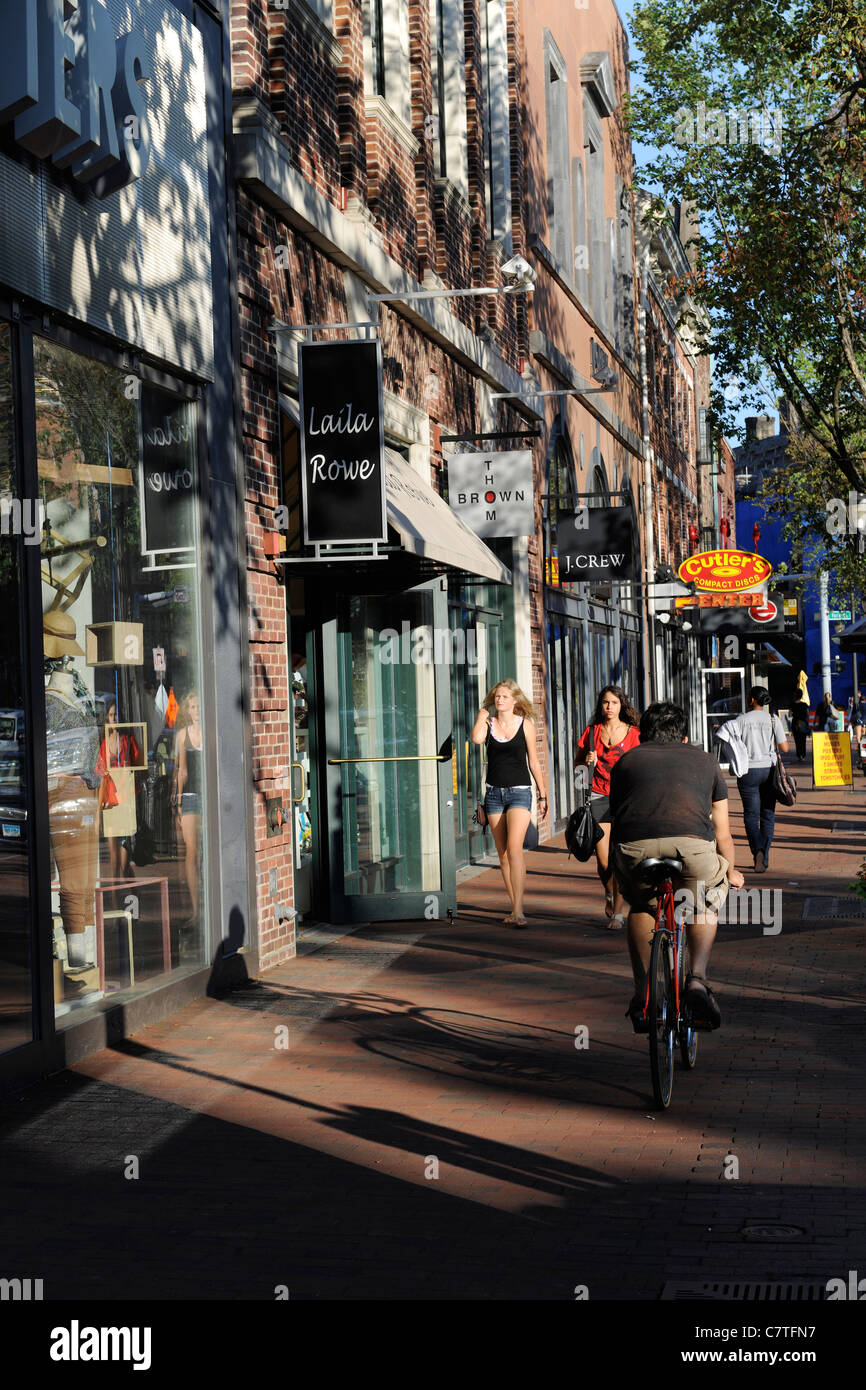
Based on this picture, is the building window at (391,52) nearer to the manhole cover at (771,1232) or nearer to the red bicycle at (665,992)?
the red bicycle at (665,992)

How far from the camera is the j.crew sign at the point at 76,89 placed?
281 inches

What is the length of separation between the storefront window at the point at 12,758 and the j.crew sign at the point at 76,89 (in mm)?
933

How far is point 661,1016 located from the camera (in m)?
6.82

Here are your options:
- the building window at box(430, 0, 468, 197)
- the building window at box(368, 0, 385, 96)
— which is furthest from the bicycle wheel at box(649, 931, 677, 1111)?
the building window at box(430, 0, 468, 197)

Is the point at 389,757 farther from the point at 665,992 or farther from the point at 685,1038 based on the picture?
the point at 665,992

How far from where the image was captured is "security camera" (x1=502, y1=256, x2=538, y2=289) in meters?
12.4

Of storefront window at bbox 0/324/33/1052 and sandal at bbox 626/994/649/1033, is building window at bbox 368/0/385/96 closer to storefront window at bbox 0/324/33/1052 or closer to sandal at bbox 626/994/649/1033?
storefront window at bbox 0/324/33/1052

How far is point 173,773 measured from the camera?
9.51m

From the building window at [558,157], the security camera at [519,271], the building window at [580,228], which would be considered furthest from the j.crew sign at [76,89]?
the building window at [580,228]

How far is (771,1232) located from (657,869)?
229 cm

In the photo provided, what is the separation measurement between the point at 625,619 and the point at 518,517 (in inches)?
607
